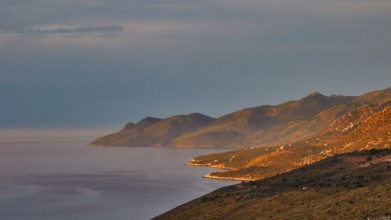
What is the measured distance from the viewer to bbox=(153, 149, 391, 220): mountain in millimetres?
89225

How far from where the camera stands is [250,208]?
11112cm

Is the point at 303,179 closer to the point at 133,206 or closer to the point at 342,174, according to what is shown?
the point at 342,174

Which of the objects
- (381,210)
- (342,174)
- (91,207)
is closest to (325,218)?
(381,210)

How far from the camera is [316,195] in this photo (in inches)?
4321

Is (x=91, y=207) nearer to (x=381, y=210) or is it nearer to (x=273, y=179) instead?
(x=273, y=179)

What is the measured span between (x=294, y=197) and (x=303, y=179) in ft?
102

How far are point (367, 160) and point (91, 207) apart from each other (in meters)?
73.2

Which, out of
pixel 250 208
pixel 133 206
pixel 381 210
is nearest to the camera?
pixel 381 210

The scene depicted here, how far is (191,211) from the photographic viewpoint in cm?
12531

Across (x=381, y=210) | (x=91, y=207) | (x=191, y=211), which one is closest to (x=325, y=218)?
(x=381, y=210)

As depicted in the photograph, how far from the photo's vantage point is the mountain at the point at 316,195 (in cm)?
8923

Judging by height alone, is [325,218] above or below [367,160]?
below

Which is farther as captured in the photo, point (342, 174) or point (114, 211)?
point (114, 211)

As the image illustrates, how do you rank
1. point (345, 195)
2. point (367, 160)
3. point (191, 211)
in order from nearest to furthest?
point (345, 195), point (191, 211), point (367, 160)
